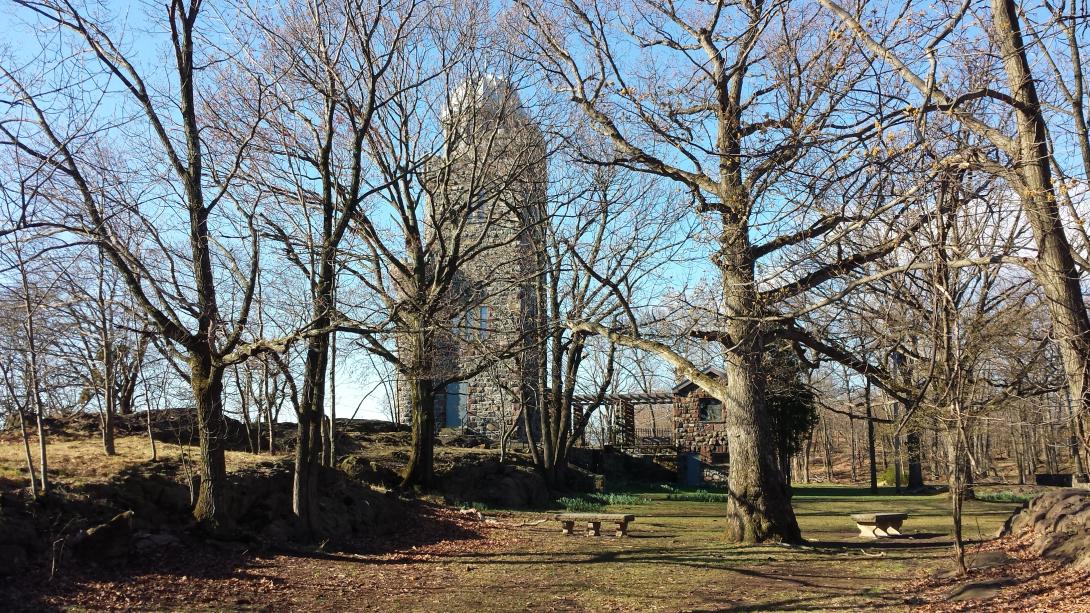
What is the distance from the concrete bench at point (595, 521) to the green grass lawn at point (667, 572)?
0.29 m

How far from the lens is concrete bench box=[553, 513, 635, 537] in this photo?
12.7m

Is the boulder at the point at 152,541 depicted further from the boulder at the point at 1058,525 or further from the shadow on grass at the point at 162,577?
the boulder at the point at 1058,525

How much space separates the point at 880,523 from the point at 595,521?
451cm

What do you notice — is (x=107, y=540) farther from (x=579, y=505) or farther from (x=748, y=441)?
(x=579, y=505)

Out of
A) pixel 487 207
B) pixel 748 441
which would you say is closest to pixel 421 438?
pixel 748 441

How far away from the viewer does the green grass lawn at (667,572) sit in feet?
26.1

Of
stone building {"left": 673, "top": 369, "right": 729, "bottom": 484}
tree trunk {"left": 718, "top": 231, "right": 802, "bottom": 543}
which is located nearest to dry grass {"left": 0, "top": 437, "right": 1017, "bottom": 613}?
tree trunk {"left": 718, "top": 231, "right": 802, "bottom": 543}

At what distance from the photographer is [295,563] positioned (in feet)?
30.6

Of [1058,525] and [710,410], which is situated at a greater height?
[710,410]

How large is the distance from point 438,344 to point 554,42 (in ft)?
20.7

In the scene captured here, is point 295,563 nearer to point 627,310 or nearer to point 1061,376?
point 627,310

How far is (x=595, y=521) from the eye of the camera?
1283cm

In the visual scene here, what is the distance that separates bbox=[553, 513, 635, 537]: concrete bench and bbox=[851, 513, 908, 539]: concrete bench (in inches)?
145

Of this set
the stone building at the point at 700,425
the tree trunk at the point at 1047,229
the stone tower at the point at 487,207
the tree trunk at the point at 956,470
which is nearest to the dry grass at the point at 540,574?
the tree trunk at the point at 956,470
